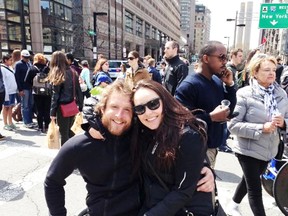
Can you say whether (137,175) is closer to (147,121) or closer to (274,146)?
(147,121)

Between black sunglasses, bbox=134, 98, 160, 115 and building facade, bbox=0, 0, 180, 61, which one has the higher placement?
building facade, bbox=0, 0, 180, 61

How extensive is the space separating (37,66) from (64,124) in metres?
2.53

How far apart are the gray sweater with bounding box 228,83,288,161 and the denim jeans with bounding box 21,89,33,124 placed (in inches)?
234

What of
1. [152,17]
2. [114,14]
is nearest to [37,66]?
[114,14]

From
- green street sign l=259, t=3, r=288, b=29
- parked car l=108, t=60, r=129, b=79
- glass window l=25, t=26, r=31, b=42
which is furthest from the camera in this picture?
glass window l=25, t=26, r=31, b=42

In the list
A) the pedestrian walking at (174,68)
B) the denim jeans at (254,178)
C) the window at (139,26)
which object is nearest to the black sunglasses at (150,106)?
the denim jeans at (254,178)

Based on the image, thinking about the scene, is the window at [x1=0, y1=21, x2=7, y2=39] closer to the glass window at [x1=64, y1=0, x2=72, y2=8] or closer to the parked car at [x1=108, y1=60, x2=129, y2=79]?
the parked car at [x1=108, y1=60, x2=129, y2=79]

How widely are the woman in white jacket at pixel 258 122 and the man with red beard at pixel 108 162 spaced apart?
4.83 ft

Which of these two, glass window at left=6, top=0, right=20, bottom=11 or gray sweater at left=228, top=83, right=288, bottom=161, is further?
glass window at left=6, top=0, right=20, bottom=11

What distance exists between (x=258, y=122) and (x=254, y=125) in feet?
0.25

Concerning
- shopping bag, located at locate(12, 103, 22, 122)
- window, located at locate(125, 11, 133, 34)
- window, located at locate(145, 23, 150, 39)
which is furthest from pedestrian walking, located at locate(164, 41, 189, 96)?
window, located at locate(145, 23, 150, 39)

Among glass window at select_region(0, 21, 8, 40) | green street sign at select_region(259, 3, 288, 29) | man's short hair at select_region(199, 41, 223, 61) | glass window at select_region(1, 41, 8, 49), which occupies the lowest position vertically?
man's short hair at select_region(199, 41, 223, 61)

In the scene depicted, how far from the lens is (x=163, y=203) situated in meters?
1.63

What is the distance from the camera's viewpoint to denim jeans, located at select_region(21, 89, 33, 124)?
7418mm
